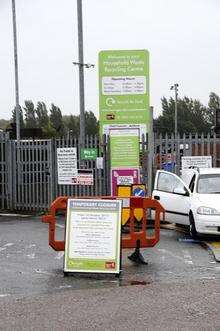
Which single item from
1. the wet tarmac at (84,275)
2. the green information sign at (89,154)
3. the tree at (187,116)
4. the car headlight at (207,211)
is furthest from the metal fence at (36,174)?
the tree at (187,116)

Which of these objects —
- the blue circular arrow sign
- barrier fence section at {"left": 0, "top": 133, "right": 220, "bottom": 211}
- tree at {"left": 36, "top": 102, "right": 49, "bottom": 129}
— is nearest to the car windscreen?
the blue circular arrow sign

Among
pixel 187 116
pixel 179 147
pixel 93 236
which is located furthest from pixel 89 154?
pixel 187 116

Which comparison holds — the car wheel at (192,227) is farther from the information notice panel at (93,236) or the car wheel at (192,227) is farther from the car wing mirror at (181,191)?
the information notice panel at (93,236)

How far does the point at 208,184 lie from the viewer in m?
13.6

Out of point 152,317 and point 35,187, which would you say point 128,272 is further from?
point 35,187

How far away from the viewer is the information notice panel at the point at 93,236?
8898 mm

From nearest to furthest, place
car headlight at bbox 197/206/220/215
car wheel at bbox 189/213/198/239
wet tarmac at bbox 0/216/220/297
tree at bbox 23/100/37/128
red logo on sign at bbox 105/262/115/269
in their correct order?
wet tarmac at bbox 0/216/220/297, red logo on sign at bbox 105/262/115/269, car headlight at bbox 197/206/220/215, car wheel at bbox 189/213/198/239, tree at bbox 23/100/37/128

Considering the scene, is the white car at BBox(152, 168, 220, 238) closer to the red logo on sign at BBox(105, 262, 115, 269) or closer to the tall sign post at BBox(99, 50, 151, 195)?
the tall sign post at BBox(99, 50, 151, 195)

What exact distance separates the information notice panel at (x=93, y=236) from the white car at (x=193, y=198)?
364cm

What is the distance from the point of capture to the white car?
40.2 ft

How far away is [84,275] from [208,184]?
5.29 meters

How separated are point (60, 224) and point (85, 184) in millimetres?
2477

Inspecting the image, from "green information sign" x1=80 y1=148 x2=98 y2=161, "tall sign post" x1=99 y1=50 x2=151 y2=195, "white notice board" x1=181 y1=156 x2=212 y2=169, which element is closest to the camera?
"tall sign post" x1=99 y1=50 x2=151 y2=195

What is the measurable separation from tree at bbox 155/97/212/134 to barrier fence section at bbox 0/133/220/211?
8463 cm
